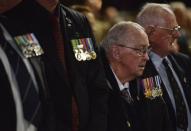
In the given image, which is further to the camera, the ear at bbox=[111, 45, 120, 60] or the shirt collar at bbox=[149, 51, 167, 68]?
the shirt collar at bbox=[149, 51, 167, 68]

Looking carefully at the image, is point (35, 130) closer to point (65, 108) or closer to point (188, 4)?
point (65, 108)

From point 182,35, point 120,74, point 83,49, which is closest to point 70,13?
point 83,49

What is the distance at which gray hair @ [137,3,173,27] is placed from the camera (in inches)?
187

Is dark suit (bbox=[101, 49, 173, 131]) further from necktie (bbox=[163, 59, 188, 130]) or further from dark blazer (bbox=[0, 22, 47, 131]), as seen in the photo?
dark blazer (bbox=[0, 22, 47, 131])

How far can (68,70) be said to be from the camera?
3.40 metres

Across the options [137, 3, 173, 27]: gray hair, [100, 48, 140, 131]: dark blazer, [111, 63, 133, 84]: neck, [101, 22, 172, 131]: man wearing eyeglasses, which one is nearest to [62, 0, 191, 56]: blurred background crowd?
[137, 3, 173, 27]: gray hair

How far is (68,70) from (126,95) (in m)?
0.80

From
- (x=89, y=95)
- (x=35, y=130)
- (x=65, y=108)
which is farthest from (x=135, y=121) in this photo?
(x=35, y=130)

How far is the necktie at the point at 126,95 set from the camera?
4.06m

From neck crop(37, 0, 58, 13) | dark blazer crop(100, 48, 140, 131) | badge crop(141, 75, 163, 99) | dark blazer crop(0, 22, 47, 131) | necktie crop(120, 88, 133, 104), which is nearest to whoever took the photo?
dark blazer crop(0, 22, 47, 131)

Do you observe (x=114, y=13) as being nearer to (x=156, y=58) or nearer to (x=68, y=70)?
(x=156, y=58)

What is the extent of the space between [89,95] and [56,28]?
47 cm

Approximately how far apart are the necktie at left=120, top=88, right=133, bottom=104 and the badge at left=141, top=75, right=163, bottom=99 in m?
0.22

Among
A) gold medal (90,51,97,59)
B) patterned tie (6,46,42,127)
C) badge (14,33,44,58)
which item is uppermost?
badge (14,33,44,58)
